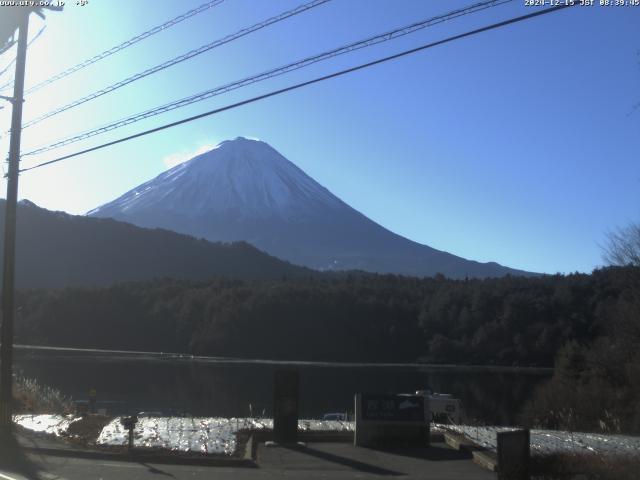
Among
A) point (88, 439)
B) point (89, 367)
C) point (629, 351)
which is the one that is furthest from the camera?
point (89, 367)

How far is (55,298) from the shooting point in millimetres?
79250

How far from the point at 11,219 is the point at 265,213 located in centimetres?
16551

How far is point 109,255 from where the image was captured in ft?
382

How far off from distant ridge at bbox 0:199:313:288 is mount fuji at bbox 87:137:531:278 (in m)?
35.6

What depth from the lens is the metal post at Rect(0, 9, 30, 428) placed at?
1557 centimetres

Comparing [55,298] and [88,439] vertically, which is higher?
[55,298]

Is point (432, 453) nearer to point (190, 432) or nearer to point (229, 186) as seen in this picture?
point (190, 432)

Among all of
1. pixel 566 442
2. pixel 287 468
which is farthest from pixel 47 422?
pixel 566 442

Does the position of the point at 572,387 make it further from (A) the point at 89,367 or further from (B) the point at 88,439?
(A) the point at 89,367

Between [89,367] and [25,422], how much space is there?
3703 cm

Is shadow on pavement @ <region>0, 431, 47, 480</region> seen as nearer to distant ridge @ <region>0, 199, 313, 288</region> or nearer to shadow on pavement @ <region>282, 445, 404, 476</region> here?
shadow on pavement @ <region>282, 445, 404, 476</region>

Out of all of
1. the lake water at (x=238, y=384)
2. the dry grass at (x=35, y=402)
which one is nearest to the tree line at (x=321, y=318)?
the lake water at (x=238, y=384)

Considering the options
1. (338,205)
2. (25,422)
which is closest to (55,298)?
(25,422)

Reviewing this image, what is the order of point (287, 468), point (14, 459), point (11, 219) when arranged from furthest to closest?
1. point (11, 219)
2. point (14, 459)
3. point (287, 468)
